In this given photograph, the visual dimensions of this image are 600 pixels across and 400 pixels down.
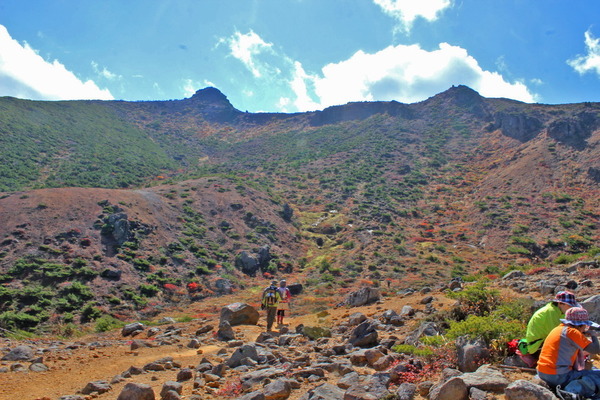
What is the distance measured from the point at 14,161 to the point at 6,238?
29435 mm

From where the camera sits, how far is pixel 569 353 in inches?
172

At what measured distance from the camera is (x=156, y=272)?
24.8 meters

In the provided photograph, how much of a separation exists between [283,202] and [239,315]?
3340 cm

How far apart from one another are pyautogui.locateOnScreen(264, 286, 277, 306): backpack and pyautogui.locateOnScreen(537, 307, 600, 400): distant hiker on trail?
9.55 meters

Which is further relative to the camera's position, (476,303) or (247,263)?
(247,263)

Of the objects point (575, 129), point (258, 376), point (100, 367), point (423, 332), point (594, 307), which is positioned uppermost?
point (575, 129)

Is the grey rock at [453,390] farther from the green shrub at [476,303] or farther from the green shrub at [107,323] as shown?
the green shrub at [107,323]

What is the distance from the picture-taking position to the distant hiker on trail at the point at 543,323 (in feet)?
15.5

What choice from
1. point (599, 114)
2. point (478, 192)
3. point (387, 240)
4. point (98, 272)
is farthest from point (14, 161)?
point (599, 114)

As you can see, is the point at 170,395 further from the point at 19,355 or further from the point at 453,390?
the point at 19,355

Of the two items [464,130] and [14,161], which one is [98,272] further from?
[464,130]

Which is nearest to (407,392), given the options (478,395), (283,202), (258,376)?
(478,395)

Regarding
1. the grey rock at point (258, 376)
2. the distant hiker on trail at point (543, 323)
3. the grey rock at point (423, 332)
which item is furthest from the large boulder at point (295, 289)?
the distant hiker on trail at point (543, 323)

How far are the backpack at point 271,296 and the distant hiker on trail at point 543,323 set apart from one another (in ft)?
29.6
